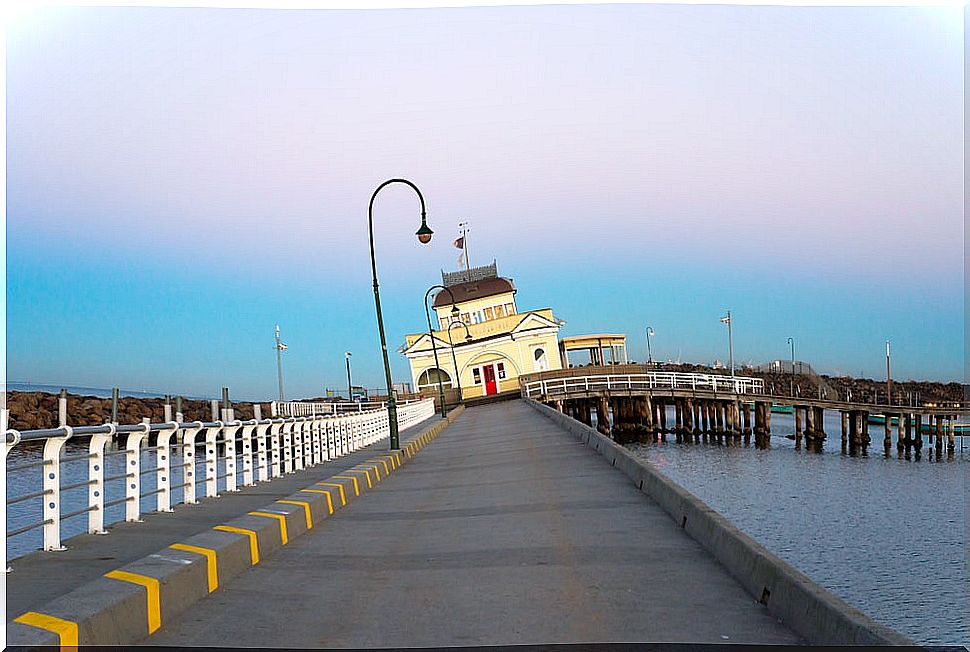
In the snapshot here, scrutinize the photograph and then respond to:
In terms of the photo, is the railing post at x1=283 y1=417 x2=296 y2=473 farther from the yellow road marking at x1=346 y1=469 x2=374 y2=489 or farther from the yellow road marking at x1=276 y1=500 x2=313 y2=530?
the yellow road marking at x1=276 y1=500 x2=313 y2=530

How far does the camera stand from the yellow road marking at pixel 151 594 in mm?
6332

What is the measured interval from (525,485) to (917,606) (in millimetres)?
6086

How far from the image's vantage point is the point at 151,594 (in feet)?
21.0

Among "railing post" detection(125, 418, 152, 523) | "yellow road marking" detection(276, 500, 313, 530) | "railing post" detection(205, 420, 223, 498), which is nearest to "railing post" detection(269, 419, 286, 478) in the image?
"railing post" detection(205, 420, 223, 498)

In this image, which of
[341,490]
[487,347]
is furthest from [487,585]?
[487,347]

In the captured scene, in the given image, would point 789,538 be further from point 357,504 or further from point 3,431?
point 3,431

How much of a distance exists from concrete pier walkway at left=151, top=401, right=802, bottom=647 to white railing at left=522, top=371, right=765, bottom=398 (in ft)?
165

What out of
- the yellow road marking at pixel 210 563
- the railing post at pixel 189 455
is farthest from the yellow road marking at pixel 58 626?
the railing post at pixel 189 455

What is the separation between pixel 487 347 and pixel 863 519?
50.1 meters

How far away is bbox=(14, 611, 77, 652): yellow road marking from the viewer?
5.23 metres

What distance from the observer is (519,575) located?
820cm

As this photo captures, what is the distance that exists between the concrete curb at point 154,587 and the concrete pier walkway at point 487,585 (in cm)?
15

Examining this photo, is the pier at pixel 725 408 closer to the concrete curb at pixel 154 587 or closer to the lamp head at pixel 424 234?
the lamp head at pixel 424 234

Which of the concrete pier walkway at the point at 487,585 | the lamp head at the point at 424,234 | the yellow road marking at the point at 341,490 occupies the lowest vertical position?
the concrete pier walkway at the point at 487,585
